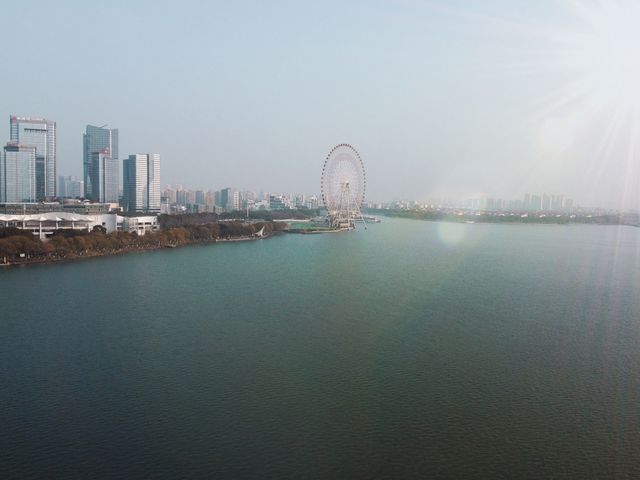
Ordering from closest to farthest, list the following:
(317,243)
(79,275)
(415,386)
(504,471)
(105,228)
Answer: (504,471)
(415,386)
(79,275)
(105,228)
(317,243)

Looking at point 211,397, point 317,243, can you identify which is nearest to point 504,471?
point 211,397

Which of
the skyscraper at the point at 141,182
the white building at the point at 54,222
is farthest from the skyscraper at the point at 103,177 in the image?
the white building at the point at 54,222

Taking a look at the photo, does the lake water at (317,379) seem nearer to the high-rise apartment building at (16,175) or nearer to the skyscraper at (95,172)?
the high-rise apartment building at (16,175)

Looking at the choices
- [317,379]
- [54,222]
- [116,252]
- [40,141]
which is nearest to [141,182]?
[40,141]

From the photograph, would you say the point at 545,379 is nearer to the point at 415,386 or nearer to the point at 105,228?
the point at 415,386

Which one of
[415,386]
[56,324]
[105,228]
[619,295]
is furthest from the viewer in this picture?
[105,228]

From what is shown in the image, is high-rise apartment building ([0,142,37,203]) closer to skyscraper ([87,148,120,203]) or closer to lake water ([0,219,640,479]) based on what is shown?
skyscraper ([87,148,120,203])

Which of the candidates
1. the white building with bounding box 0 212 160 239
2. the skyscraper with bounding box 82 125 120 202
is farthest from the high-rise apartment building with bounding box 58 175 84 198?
the white building with bounding box 0 212 160 239
